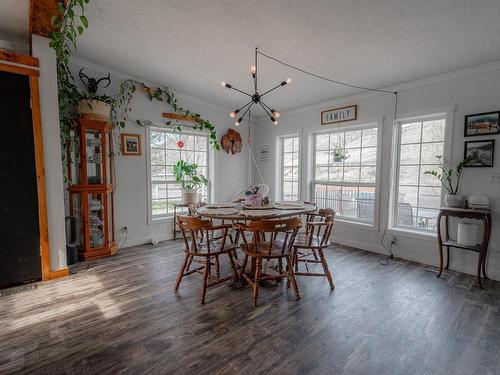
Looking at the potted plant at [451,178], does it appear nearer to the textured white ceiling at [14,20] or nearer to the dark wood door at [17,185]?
the dark wood door at [17,185]

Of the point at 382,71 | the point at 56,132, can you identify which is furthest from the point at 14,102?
the point at 382,71

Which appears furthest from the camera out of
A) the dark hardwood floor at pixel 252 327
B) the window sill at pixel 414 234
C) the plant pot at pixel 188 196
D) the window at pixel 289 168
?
the window at pixel 289 168

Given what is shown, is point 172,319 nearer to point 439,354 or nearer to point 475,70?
point 439,354

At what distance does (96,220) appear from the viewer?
11.8 ft

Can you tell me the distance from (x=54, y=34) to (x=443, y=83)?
4.32 metres

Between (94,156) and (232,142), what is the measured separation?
251 centimetres

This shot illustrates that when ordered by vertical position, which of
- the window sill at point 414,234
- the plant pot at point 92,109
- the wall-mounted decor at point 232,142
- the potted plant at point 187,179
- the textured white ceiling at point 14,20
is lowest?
the window sill at point 414,234

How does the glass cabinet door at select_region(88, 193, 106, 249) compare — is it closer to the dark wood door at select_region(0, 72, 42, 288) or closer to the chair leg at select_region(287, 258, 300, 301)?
the dark wood door at select_region(0, 72, 42, 288)

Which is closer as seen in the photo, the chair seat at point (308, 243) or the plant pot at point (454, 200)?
the chair seat at point (308, 243)

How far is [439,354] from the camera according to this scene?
1.68 meters

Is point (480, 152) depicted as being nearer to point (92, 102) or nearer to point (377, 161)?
point (377, 161)

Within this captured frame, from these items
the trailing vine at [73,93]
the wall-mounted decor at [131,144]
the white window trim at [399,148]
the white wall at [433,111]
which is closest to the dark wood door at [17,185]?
the trailing vine at [73,93]

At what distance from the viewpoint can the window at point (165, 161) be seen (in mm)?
4316

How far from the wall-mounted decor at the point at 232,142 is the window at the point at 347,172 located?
1.59 metres
